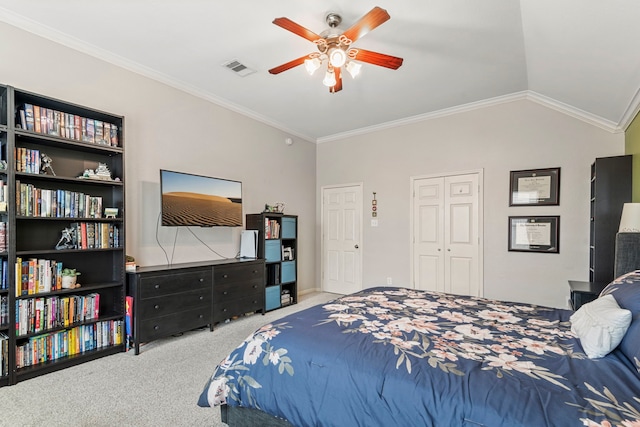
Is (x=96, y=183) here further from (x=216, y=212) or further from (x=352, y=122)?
(x=352, y=122)

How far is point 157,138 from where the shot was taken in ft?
11.6

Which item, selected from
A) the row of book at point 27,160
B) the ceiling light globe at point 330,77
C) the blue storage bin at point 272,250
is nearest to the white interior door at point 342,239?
the blue storage bin at point 272,250

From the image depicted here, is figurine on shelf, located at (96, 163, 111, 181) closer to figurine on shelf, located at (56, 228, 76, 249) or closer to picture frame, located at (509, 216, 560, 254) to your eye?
figurine on shelf, located at (56, 228, 76, 249)

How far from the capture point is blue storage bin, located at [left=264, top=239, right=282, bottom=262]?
4414 mm

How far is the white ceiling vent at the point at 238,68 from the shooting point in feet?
10.8

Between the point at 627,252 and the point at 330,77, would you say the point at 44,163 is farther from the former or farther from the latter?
the point at 627,252

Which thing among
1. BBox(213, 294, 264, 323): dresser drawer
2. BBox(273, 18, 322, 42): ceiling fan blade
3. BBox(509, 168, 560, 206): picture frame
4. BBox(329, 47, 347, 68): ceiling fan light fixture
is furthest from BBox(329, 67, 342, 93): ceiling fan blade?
BBox(509, 168, 560, 206): picture frame

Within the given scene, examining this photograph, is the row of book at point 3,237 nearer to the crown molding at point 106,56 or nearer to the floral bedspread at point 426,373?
the crown molding at point 106,56

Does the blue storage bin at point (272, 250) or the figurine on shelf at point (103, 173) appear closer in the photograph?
the figurine on shelf at point (103, 173)

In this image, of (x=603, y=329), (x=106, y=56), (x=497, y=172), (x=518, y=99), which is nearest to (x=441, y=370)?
(x=603, y=329)

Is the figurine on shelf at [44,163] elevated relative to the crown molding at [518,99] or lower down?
lower down

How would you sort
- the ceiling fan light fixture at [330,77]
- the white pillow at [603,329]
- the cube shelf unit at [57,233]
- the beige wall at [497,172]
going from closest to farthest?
the white pillow at [603,329], the cube shelf unit at [57,233], the ceiling fan light fixture at [330,77], the beige wall at [497,172]

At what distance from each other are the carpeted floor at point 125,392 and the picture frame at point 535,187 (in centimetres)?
388

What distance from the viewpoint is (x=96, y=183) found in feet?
9.53
